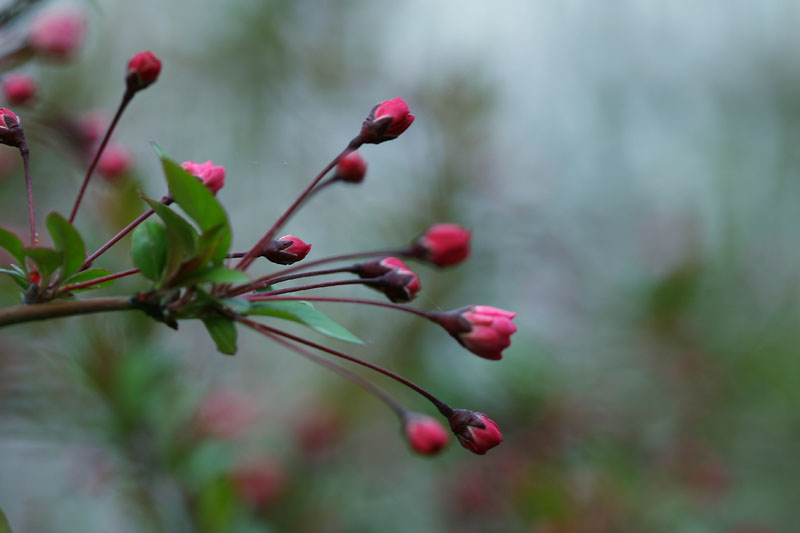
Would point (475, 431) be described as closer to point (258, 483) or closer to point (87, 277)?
point (87, 277)

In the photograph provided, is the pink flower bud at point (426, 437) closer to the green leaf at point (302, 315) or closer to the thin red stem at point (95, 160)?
the green leaf at point (302, 315)

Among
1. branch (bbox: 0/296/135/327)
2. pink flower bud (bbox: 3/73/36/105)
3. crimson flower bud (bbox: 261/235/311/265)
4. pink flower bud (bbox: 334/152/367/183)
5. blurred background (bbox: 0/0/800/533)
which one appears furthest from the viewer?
blurred background (bbox: 0/0/800/533)

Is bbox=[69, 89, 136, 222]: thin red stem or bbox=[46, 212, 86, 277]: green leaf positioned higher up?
bbox=[69, 89, 136, 222]: thin red stem

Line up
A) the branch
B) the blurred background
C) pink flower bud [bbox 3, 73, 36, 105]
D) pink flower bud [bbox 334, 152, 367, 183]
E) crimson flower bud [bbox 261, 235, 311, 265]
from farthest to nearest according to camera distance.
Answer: the blurred background
pink flower bud [bbox 3, 73, 36, 105]
pink flower bud [bbox 334, 152, 367, 183]
crimson flower bud [bbox 261, 235, 311, 265]
the branch

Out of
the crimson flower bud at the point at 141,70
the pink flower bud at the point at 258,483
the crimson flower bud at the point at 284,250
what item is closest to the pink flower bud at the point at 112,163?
the crimson flower bud at the point at 141,70

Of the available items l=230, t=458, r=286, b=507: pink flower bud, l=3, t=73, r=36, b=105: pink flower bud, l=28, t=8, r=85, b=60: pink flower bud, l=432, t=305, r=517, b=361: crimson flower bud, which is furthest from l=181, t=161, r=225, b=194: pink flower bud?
l=230, t=458, r=286, b=507: pink flower bud

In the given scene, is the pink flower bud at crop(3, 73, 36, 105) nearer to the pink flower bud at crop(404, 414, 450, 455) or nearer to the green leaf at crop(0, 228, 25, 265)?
the green leaf at crop(0, 228, 25, 265)
